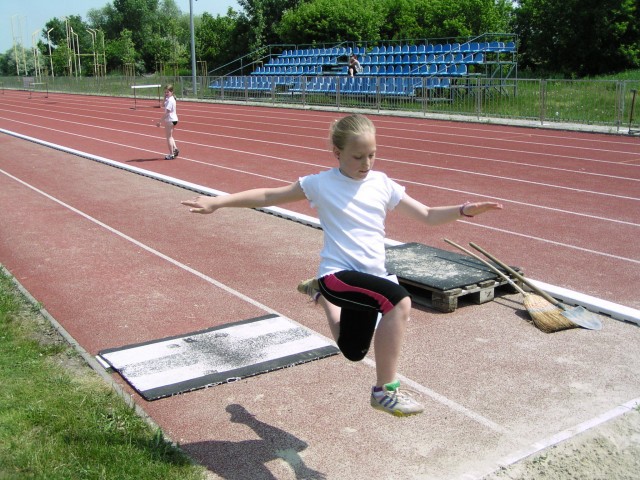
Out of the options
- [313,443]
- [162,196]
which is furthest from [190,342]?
[162,196]

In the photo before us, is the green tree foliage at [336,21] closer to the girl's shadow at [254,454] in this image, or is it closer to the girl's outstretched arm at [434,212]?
the girl's outstretched arm at [434,212]

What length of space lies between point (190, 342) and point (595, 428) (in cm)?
302

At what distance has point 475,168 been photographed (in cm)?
1603

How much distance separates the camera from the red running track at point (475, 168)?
8906mm

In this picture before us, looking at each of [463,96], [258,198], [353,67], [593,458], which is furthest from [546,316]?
[353,67]

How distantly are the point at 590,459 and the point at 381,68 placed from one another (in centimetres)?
3564

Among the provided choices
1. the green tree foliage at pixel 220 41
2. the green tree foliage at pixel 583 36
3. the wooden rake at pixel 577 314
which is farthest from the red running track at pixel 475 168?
the green tree foliage at pixel 220 41

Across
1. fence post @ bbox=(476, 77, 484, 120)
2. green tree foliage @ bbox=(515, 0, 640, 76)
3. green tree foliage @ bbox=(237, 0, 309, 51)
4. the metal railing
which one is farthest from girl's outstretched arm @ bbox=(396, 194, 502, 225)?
green tree foliage @ bbox=(237, 0, 309, 51)

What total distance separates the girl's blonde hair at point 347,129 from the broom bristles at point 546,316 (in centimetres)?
305

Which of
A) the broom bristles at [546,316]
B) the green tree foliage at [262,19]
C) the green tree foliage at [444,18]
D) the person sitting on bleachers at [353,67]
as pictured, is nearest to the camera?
the broom bristles at [546,316]

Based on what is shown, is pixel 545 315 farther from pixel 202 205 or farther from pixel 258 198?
pixel 202 205

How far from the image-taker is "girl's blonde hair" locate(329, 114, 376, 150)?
391 centimetres

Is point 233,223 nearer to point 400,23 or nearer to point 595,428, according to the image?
point 595,428

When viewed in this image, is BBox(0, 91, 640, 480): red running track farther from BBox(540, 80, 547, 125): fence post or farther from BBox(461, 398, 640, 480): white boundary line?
BBox(540, 80, 547, 125): fence post
